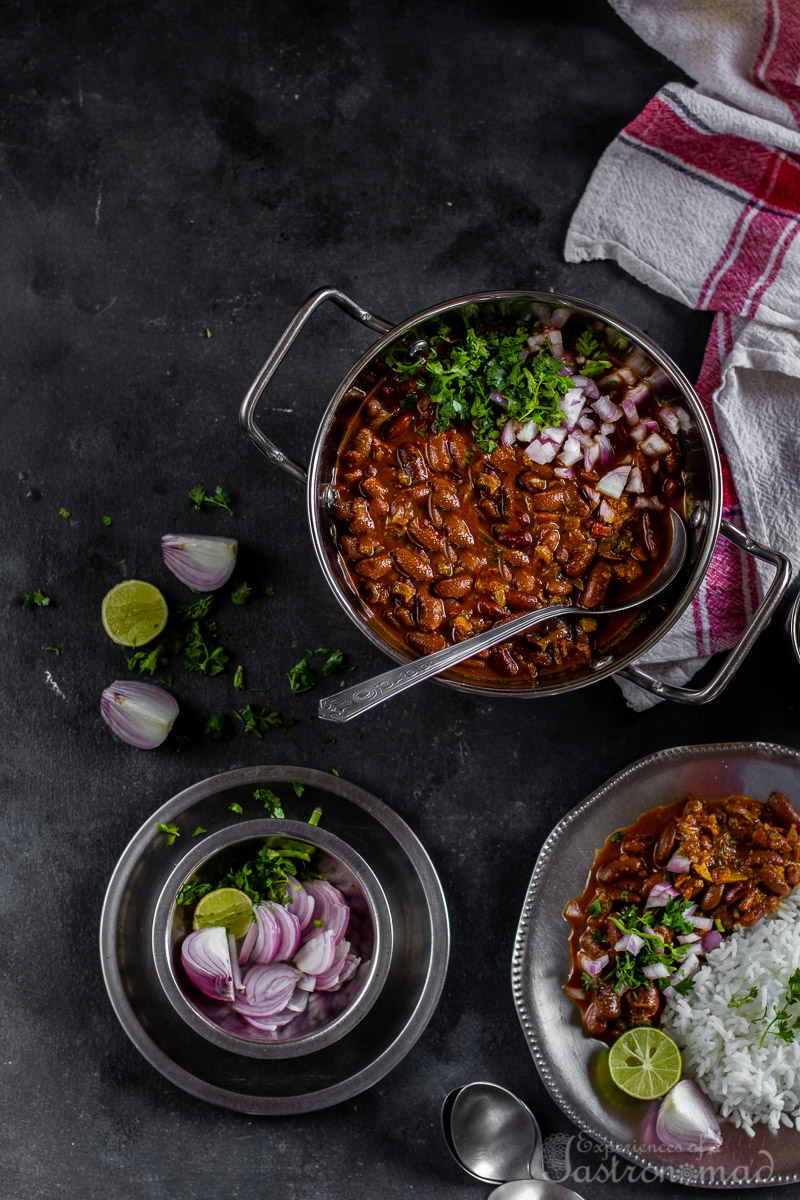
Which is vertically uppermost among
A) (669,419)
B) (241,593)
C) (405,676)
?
(669,419)

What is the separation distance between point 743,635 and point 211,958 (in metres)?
1.65

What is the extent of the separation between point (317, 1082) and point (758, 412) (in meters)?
2.28

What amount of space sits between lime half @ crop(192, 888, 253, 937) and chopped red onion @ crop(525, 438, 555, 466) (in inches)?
56.2

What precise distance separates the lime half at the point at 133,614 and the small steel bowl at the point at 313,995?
0.60 meters

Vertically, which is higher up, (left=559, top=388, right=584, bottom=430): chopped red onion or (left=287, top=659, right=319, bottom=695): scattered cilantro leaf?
(left=559, top=388, right=584, bottom=430): chopped red onion

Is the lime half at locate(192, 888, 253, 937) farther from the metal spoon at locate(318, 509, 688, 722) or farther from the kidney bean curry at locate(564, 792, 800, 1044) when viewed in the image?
the kidney bean curry at locate(564, 792, 800, 1044)

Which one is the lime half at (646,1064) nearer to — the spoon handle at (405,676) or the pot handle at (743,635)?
the pot handle at (743,635)

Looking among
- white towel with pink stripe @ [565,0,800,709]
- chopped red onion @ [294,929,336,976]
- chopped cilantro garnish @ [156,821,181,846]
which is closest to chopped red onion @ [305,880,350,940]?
chopped red onion @ [294,929,336,976]

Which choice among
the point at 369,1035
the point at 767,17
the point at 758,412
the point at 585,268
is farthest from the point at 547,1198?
the point at 767,17

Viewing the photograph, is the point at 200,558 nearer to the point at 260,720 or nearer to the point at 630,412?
the point at 260,720

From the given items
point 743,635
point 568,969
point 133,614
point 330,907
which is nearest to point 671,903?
point 568,969

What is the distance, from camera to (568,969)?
8.37 ft

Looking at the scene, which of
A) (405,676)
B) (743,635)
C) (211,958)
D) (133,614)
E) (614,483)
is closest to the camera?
(405,676)

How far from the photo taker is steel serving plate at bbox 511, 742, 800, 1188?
98.6 inches
